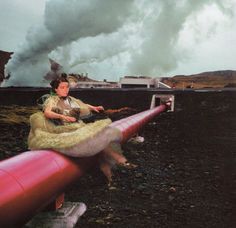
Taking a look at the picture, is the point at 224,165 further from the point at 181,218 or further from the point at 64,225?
the point at 64,225

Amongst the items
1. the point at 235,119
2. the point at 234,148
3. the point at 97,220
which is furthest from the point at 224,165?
the point at 235,119

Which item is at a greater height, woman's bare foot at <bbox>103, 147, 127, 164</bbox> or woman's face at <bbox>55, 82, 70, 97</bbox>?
woman's face at <bbox>55, 82, 70, 97</bbox>

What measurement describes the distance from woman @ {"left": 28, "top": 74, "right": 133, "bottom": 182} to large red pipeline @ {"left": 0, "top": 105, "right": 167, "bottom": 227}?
0.38 feet

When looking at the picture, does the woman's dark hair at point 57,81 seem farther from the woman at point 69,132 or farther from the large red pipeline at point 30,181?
the large red pipeline at point 30,181

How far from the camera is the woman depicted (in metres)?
2.80

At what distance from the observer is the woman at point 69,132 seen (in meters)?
2.80

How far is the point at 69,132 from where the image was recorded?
10.1 ft

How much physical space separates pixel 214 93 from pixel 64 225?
33.0 feet

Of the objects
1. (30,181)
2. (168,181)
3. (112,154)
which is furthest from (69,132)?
(168,181)

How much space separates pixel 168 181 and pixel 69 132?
2996 mm

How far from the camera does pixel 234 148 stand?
7.70 metres

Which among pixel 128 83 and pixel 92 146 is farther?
pixel 128 83

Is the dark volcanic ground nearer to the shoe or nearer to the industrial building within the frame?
the shoe

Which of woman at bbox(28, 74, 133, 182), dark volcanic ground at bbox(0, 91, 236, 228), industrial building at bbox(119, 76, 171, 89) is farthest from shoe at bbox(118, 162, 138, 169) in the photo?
industrial building at bbox(119, 76, 171, 89)
